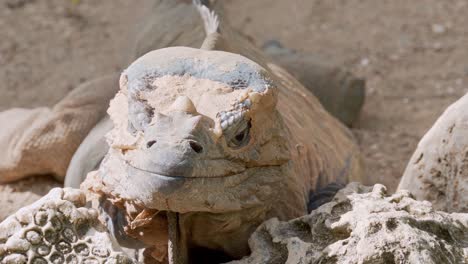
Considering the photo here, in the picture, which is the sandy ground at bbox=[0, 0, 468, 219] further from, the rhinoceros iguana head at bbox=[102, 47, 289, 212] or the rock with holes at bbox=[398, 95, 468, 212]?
the rhinoceros iguana head at bbox=[102, 47, 289, 212]

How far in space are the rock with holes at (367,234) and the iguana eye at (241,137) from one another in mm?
316

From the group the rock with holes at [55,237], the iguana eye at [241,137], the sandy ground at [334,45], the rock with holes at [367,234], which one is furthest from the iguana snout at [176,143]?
the sandy ground at [334,45]

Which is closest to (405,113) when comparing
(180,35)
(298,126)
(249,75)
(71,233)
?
(180,35)

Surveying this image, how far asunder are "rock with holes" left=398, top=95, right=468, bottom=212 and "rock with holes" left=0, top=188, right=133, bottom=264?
1.46m

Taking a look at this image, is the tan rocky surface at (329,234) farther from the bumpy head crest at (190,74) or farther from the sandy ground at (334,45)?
the sandy ground at (334,45)

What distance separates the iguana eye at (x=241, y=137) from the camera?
3580 mm

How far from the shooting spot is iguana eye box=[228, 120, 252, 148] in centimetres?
358

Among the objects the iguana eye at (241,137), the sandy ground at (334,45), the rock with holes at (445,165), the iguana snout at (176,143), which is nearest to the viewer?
the iguana snout at (176,143)

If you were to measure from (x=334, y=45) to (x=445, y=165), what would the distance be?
433 cm

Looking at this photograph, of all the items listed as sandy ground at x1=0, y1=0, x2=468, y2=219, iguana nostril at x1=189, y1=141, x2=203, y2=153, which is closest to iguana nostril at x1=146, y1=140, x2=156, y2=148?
iguana nostril at x1=189, y1=141, x2=203, y2=153

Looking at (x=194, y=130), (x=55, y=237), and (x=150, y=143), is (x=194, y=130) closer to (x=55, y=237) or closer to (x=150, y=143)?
(x=150, y=143)

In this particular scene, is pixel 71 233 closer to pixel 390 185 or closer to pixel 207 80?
pixel 207 80

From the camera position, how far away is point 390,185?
6270mm

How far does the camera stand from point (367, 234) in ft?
11.0
